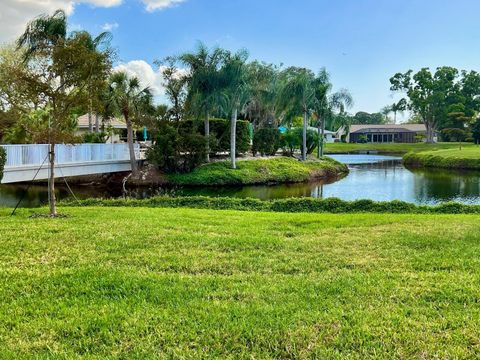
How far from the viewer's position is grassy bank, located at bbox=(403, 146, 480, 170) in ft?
127

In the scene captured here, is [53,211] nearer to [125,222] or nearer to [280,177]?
[125,222]

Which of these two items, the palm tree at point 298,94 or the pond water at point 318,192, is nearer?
the pond water at point 318,192

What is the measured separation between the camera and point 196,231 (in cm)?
724

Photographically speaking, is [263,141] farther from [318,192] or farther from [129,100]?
[129,100]

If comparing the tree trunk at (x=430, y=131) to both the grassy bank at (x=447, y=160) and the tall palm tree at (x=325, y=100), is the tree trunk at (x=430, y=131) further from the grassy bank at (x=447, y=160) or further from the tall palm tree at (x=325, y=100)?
the tall palm tree at (x=325, y=100)

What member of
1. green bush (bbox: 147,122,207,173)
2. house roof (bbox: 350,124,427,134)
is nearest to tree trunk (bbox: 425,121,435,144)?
house roof (bbox: 350,124,427,134)

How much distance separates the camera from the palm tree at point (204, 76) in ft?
86.0

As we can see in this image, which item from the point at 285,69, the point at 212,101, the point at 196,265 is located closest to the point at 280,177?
the point at 212,101

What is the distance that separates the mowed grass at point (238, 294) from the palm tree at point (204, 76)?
20279 mm

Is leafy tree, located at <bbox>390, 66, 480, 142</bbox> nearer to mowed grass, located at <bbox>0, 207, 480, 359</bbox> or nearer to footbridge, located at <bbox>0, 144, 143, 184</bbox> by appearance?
footbridge, located at <bbox>0, 144, 143, 184</bbox>

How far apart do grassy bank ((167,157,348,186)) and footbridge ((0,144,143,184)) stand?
10.7 ft

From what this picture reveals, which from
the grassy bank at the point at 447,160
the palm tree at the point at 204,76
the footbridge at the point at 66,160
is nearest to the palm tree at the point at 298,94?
the palm tree at the point at 204,76

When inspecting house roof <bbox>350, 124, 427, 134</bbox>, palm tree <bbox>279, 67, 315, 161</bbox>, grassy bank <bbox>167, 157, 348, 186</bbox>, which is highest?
house roof <bbox>350, 124, 427, 134</bbox>

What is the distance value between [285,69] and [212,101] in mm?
17045
